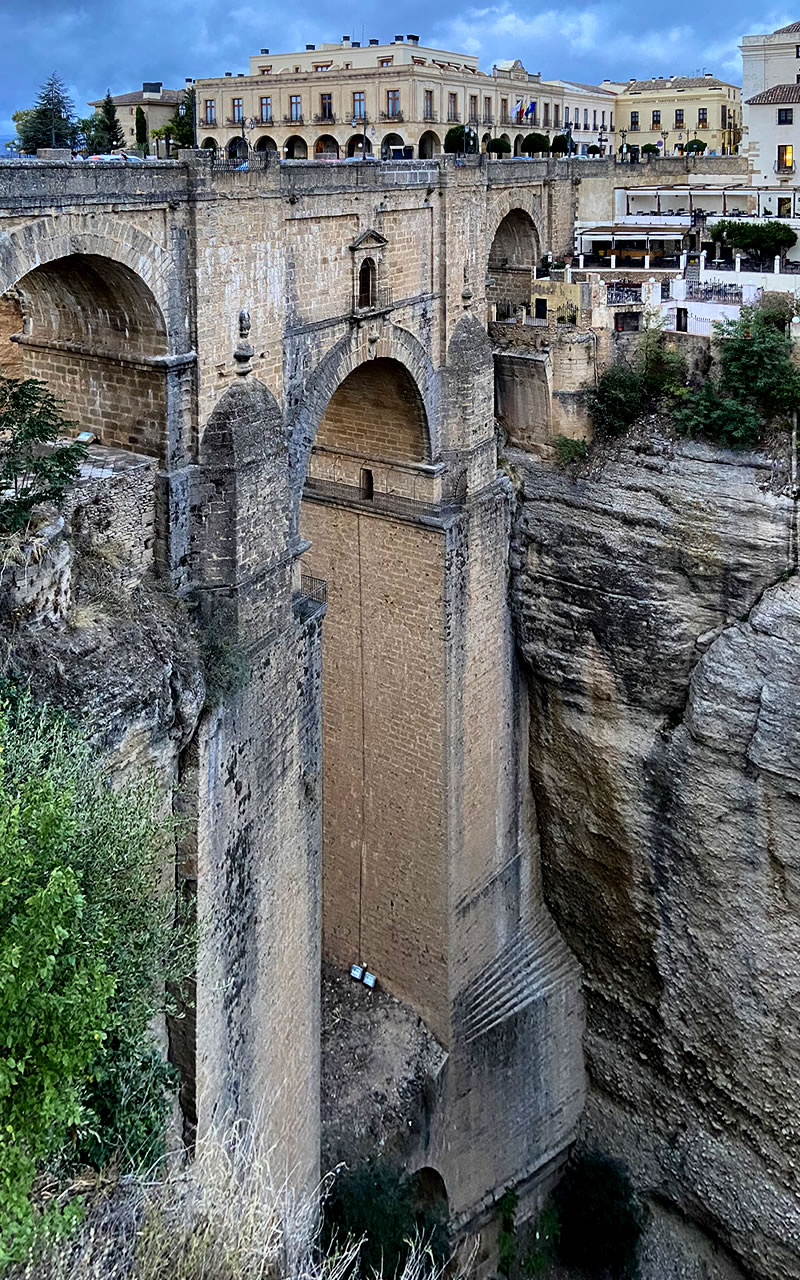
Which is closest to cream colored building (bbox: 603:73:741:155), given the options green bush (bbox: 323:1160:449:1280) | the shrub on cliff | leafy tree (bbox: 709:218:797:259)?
leafy tree (bbox: 709:218:797:259)

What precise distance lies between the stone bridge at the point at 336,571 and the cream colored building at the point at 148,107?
Answer: 2198 centimetres

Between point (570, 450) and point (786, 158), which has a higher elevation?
point (786, 158)

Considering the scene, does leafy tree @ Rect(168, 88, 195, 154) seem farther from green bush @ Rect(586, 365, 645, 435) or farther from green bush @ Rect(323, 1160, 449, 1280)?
green bush @ Rect(323, 1160, 449, 1280)

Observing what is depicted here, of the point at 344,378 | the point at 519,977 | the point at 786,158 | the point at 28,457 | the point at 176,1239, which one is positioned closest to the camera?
the point at 176,1239

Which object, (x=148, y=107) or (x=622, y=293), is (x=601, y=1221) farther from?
(x=148, y=107)

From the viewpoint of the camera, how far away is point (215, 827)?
12.3 metres

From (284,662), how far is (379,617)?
4.35 metres

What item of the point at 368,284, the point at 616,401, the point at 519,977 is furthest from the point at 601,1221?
the point at 368,284

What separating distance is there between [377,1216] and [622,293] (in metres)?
13.5

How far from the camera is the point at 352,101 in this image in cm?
3609

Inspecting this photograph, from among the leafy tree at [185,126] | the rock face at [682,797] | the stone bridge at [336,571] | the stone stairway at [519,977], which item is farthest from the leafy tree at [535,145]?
the stone stairway at [519,977]

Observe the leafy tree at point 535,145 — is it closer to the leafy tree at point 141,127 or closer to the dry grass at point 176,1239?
the leafy tree at point 141,127

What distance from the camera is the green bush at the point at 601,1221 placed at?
61.4ft

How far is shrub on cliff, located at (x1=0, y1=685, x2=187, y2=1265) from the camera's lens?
6777 mm
